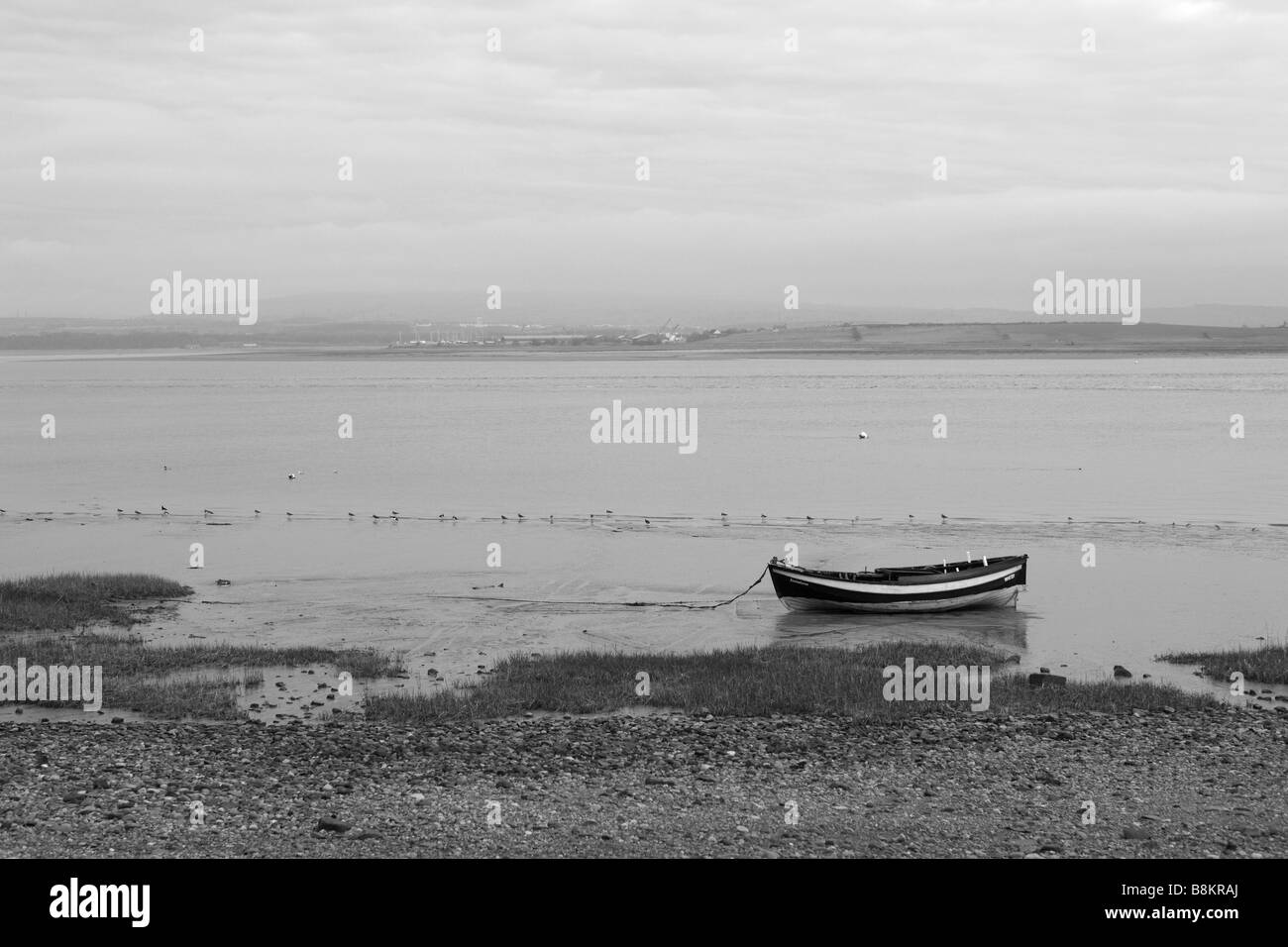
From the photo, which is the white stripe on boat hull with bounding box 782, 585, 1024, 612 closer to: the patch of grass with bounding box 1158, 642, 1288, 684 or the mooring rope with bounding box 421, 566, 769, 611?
the mooring rope with bounding box 421, 566, 769, 611

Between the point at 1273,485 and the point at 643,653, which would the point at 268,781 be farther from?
the point at 1273,485

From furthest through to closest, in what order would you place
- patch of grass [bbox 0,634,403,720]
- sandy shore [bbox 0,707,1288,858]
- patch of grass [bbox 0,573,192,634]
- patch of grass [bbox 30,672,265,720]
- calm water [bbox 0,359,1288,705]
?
calm water [bbox 0,359,1288,705] < patch of grass [bbox 0,573,192,634] < patch of grass [bbox 0,634,403,720] < patch of grass [bbox 30,672,265,720] < sandy shore [bbox 0,707,1288,858]

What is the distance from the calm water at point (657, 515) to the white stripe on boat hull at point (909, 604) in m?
0.26

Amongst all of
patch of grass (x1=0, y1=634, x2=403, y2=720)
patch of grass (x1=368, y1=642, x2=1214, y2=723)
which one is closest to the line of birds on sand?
patch of grass (x1=0, y1=634, x2=403, y2=720)

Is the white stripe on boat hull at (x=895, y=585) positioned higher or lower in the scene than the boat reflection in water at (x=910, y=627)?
higher

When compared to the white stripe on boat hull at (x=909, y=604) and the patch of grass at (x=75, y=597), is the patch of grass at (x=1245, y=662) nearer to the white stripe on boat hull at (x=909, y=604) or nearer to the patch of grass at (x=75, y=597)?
the white stripe on boat hull at (x=909, y=604)

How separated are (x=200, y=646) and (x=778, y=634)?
10812 millimetres

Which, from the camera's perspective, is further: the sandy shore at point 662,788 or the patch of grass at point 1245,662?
the patch of grass at point 1245,662

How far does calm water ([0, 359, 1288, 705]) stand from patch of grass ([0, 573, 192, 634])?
1.30m

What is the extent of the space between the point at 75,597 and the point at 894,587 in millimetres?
16786

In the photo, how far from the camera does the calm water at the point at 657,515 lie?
88.9 feet

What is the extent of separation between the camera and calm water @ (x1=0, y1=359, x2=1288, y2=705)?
27094mm

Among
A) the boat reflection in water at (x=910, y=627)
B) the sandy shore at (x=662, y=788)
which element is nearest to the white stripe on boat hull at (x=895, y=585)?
the boat reflection in water at (x=910, y=627)

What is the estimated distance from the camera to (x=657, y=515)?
46.8 m
